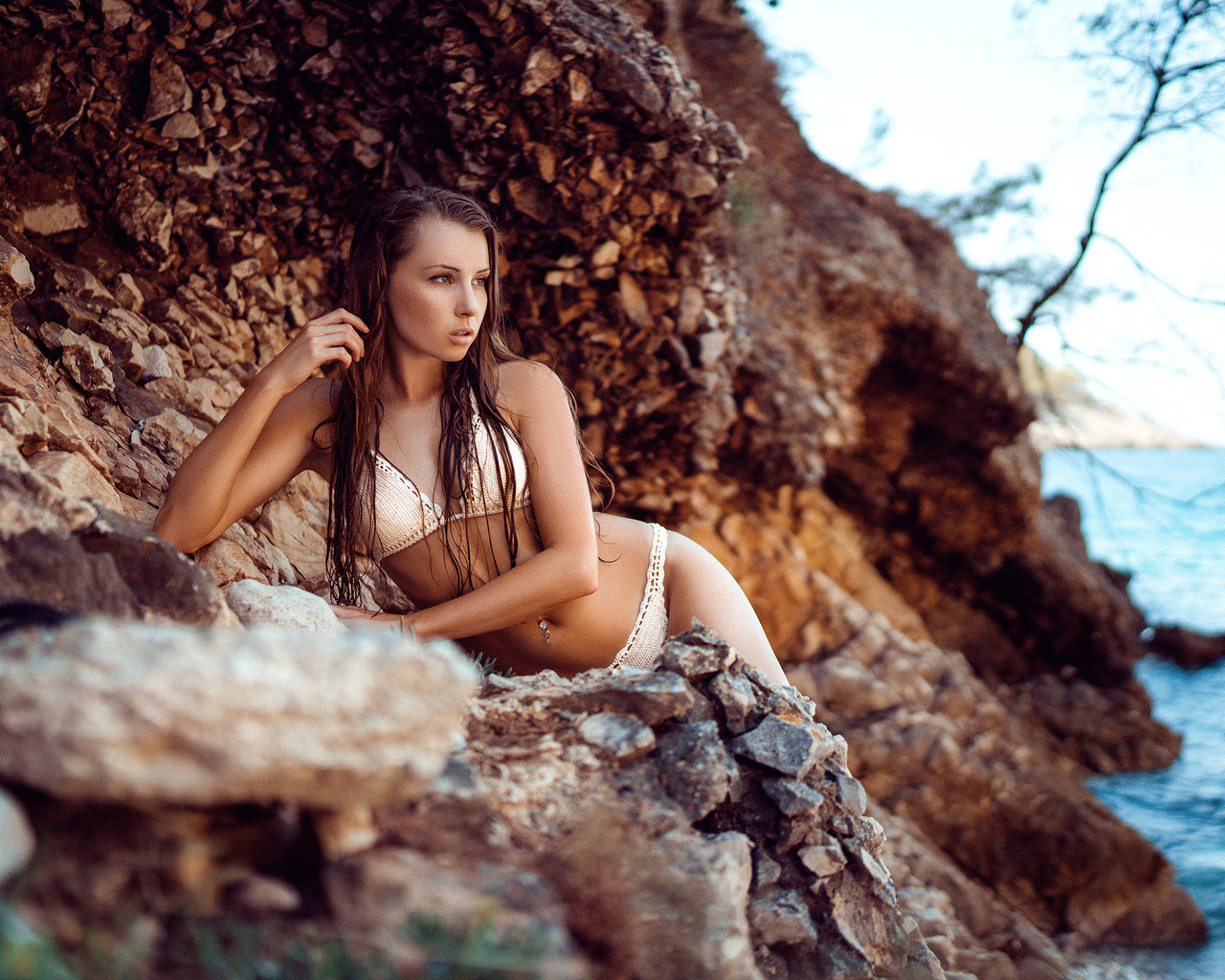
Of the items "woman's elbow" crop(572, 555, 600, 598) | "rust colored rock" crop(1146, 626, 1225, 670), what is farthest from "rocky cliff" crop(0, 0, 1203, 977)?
"rust colored rock" crop(1146, 626, 1225, 670)

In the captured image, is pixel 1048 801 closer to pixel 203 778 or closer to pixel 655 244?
pixel 655 244

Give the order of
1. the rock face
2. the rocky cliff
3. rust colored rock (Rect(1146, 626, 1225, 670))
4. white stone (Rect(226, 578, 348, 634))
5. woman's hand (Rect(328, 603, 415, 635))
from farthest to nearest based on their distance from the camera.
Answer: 1. rust colored rock (Rect(1146, 626, 1225, 670))
2. woman's hand (Rect(328, 603, 415, 635))
3. white stone (Rect(226, 578, 348, 634))
4. the rocky cliff
5. the rock face

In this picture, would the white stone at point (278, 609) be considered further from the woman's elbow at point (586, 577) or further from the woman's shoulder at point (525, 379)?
the woman's shoulder at point (525, 379)

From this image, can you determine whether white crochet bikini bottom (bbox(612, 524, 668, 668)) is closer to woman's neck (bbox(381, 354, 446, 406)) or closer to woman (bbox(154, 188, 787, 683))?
woman (bbox(154, 188, 787, 683))

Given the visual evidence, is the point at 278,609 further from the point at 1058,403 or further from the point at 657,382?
the point at 1058,403

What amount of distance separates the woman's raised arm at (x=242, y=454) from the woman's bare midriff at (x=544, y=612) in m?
0.57

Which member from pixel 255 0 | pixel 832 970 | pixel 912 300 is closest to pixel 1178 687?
pixel 912 300

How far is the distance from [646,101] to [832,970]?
12.5 ft

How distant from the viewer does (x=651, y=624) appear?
10.3 ft

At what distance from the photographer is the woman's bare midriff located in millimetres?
3035

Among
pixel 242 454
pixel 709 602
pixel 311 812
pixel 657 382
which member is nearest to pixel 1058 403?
pixel 657 382

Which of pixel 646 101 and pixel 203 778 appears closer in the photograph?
pixel 203 778

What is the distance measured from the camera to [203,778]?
907mm

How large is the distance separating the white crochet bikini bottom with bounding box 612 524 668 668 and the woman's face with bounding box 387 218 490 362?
1.07 m
